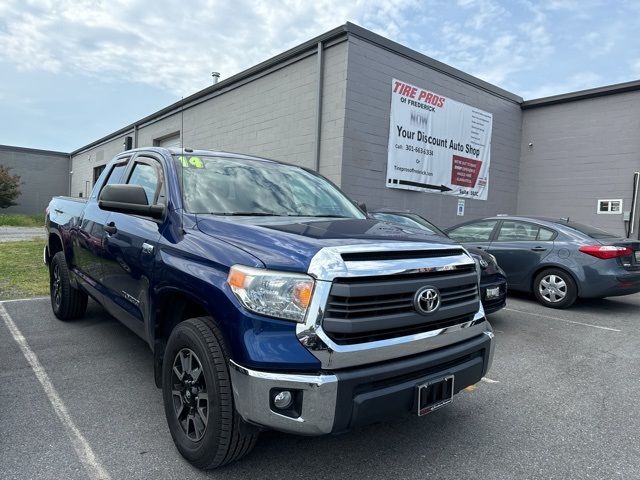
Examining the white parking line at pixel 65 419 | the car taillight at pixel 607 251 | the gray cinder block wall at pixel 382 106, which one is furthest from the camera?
the gray cinder block wall at pixel 382 106

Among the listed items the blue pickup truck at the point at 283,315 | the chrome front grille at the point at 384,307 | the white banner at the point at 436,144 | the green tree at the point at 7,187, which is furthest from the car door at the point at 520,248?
the green tree at the point at 7,187

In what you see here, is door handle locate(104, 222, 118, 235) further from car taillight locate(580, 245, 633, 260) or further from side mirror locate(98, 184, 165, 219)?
car taillight locate(580, 245, 633, 260)

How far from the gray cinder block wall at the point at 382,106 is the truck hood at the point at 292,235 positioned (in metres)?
7.75

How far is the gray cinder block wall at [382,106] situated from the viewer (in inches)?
421

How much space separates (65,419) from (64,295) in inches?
100

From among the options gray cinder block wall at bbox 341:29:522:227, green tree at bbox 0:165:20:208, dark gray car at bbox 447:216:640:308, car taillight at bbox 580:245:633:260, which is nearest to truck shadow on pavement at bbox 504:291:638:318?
dark gray car at bbox 447:216:640:308

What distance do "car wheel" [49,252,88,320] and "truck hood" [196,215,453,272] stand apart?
314 centimetres

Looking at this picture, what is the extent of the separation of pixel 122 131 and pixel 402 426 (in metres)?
25.6

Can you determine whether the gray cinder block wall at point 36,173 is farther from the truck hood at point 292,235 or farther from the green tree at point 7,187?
the truck hood at point 292,235

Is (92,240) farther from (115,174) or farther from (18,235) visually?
(18,235)

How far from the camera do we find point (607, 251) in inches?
273

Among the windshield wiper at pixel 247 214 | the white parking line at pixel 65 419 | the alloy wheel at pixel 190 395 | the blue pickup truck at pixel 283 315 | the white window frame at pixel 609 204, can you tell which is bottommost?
the white parking line at pixel 65 419

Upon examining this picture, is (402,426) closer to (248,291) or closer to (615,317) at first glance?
(248,291)

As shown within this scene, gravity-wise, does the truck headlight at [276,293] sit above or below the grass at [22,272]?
above
